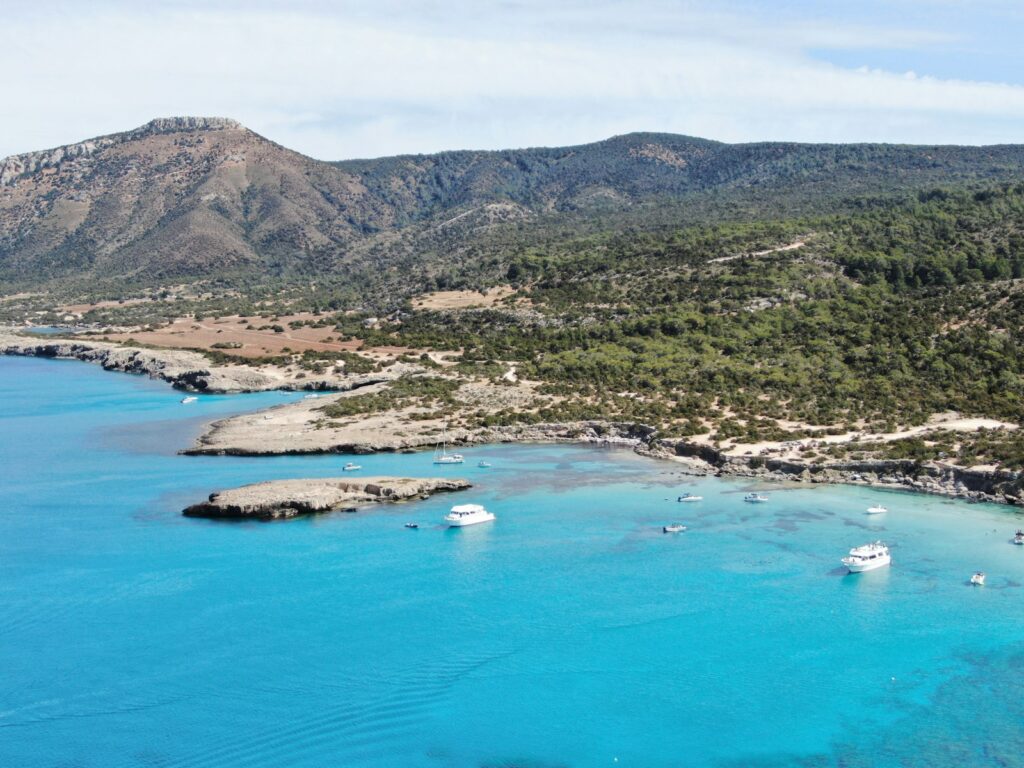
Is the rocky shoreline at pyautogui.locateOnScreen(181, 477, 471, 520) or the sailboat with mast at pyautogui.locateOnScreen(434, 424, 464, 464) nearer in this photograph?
the rocky shoreline at pyautogui.locateOnScreen(181, 477, 471, 520)

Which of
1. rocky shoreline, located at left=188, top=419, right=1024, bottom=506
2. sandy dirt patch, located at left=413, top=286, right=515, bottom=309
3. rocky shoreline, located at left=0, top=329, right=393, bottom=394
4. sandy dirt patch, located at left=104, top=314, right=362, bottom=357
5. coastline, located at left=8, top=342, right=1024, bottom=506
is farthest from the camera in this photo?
sandy dirt patch, located at left=413, top=286, right=515, bottom=309

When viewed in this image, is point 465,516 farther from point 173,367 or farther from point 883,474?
point 173,367

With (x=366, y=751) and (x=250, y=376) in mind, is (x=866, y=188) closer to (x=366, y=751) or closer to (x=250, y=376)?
(x=250, y=376)

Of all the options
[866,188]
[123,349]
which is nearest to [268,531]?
[123,349]

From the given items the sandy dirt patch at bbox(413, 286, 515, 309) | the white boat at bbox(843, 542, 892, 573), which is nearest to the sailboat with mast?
the white boat at bbox(843, 542, 892, 573)

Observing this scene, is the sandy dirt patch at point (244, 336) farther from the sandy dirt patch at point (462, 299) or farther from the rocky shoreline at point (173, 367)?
the sandy dirt patch at point (462, 299)

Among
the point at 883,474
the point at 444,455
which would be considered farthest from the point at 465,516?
the point at 883,474

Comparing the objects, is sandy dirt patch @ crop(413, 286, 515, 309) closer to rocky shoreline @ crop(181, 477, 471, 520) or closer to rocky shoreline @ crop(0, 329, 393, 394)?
rocky shoreline @ crop(0, 329, 393, 394)

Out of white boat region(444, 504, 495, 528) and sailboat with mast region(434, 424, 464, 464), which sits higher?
sailboat with mast region(434, 424, 464, 464)
